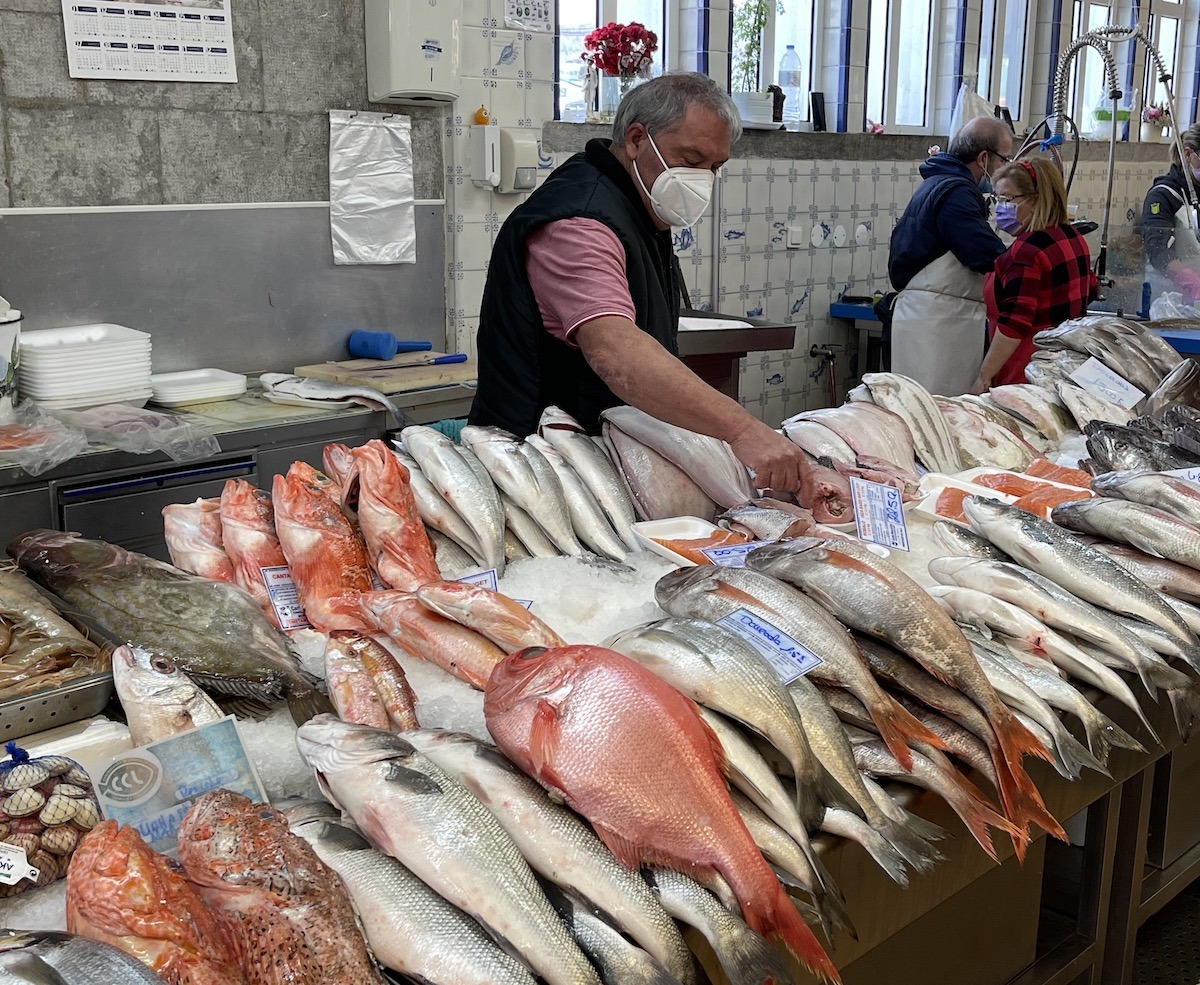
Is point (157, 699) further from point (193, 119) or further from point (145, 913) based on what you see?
point (193, 119)

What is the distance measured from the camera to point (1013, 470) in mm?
3066

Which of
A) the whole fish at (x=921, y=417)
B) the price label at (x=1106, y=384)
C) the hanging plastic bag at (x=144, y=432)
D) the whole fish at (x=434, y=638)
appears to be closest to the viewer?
the whole fish at (x=434, y=638)

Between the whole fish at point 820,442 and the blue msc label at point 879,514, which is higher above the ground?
the whole fish at point 820,442

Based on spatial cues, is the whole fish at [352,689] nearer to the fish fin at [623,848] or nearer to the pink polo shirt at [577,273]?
the fish fin at [623,848]

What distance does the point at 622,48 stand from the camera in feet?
19.9

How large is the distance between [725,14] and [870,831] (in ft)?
20.8

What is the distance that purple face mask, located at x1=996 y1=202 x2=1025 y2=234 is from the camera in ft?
18.6

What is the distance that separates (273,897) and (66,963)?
20 centimetres

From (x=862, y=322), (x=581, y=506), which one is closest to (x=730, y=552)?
(x=581, y=506)

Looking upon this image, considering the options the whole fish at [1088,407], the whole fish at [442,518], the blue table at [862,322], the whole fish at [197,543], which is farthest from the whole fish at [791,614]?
the blue table at [862,322]

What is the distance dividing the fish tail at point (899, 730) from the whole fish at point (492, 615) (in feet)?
1.62

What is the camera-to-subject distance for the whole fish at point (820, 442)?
108 inches

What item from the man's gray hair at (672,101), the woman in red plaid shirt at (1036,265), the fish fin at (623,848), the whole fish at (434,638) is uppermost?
the man's gray hair at (672,101)

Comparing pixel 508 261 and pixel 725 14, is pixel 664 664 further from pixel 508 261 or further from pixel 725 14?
pixel 725 14
